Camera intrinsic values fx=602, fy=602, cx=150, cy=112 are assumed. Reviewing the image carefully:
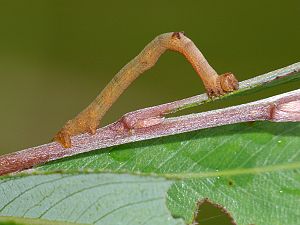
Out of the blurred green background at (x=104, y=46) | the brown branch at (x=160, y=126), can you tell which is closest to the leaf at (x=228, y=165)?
the brown branch at (x=160, y=126)

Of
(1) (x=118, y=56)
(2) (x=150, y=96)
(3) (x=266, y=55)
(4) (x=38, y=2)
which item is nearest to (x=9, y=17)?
(4) (x=38, y=2)

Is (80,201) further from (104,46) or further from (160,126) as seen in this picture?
(104,46)

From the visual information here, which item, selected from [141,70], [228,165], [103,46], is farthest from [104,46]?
[228,165]

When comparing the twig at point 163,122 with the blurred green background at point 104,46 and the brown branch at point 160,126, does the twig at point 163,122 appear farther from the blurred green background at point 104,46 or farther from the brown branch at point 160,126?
the blurred green background at point 104,46

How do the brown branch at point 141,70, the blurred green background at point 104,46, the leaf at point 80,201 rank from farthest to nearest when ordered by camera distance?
the blurred green background at point 104,46 → the brown branch at point 141,70 → the leaf at point 80,201

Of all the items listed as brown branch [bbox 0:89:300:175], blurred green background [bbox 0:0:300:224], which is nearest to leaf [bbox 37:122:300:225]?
brown branch [bbox 0:89:300:175]

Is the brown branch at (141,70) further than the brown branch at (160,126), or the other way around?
the brown branch at (141,70)
